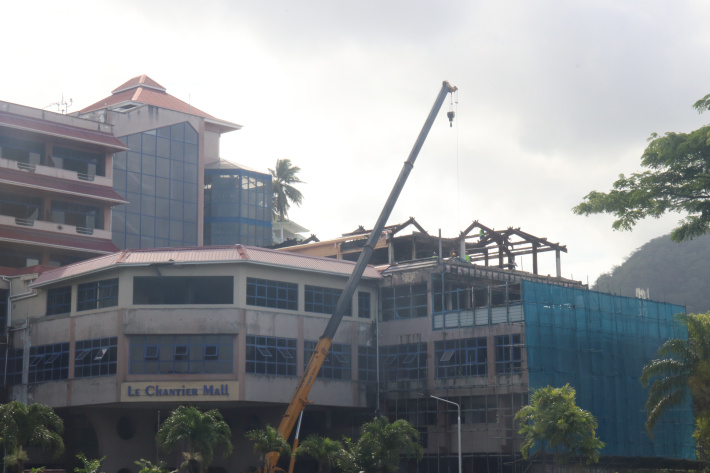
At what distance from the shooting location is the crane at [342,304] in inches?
2681

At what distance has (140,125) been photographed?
96562 mm

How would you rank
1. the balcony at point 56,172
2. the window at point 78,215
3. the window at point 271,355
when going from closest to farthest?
the window at point 271,355 → the balcony at point 56,172 → the window at point 78,215

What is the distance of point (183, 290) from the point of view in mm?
76250

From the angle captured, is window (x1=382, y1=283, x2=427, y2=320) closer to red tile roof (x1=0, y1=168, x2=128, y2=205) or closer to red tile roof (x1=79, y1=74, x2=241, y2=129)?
red tile roof (x1=0, y1=168, x2=128, y2=205)

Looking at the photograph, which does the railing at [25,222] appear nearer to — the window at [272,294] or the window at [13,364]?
the window at [13,364]

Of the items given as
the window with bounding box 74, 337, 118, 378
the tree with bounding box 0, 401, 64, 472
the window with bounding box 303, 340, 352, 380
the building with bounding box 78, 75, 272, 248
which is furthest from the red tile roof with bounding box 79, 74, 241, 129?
the tree with bounding box 0, 401, 64, 472

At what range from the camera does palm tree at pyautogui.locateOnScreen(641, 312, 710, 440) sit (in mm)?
70062

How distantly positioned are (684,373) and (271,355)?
2812cm

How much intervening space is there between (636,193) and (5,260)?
58112 millimetres

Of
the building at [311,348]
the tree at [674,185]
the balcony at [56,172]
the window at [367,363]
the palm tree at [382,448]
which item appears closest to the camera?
the tree at [674,185]

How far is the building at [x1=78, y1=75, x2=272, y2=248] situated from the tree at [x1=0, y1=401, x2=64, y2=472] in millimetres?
38356

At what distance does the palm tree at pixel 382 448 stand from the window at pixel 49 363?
74.4ft

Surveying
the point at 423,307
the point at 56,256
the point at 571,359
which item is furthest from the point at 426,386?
the point at 56,256

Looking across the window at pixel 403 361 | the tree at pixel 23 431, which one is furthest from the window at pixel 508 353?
the tree at pixel 23 431
